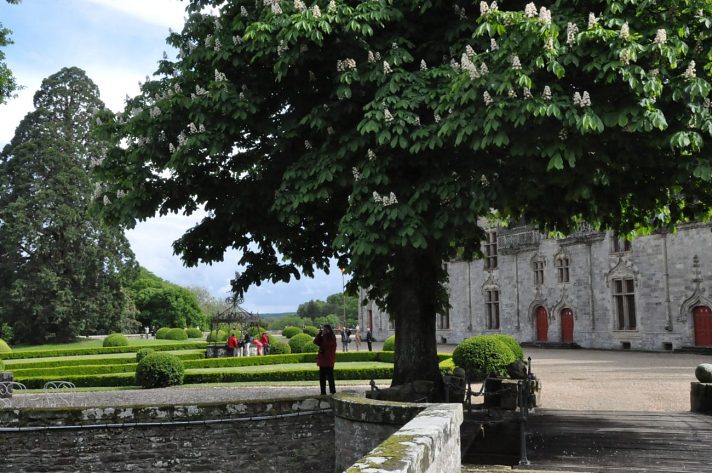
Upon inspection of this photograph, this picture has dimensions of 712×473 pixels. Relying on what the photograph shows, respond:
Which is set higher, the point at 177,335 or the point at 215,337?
the point at 215,337

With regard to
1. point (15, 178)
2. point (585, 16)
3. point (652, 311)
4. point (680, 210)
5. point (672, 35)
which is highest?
point (15, 178)

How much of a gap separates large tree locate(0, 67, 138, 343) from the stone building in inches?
1093

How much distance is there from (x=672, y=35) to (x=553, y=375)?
17905mm

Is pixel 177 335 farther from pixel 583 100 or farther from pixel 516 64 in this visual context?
pixel 583 100

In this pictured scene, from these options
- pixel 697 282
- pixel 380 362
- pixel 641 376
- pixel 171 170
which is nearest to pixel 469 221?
pixel 171 170

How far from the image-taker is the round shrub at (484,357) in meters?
20.5

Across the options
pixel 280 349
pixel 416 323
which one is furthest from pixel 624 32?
pixel 280 349

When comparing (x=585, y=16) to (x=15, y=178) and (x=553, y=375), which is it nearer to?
(x=553, y=375)

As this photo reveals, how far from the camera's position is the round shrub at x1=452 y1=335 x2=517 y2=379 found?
A: 20469 millimetres

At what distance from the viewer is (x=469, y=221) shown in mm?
9430

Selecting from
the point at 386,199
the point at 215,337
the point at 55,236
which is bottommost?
the point at 215,337

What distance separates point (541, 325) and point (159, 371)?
2700 centimetres

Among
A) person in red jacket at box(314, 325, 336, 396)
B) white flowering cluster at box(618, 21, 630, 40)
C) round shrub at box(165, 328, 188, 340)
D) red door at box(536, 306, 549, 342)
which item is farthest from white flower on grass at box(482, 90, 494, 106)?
round shrub at box(165, 328, 188, 340)

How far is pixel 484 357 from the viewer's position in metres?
20.6
